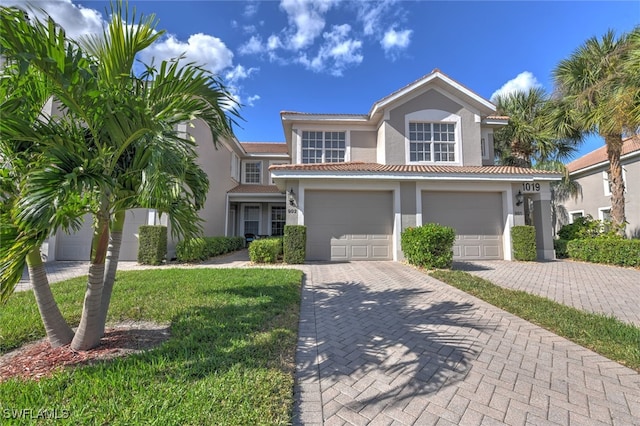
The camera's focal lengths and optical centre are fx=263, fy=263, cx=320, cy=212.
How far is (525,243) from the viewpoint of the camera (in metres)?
10.4

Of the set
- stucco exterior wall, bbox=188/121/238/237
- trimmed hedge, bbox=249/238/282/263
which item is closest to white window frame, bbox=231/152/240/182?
stucco exterior wall, bbox=188/121/238/237

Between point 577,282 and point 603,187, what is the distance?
15.1m

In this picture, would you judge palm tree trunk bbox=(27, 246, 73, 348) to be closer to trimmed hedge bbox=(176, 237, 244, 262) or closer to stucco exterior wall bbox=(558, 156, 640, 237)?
trimmed hedge bbox=(176, 237, 244, 262)

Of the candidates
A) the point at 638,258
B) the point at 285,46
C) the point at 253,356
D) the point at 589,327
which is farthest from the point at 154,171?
the point at 638,258

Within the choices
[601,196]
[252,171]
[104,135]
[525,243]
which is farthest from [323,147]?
[601,196]

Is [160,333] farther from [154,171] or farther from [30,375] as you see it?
[154,171]

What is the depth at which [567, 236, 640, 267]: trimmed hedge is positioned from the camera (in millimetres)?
9055

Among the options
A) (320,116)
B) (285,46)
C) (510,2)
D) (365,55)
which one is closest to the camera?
(510,2)

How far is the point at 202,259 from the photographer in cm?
1086

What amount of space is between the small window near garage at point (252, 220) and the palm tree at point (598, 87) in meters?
17.9

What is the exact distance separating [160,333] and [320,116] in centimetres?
1155

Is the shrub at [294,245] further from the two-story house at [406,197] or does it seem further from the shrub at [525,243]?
the shrub at [525,243]

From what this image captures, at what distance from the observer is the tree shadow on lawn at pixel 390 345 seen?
260cm

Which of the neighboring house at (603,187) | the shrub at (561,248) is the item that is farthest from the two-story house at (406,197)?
the neighboring house at (603,187)
